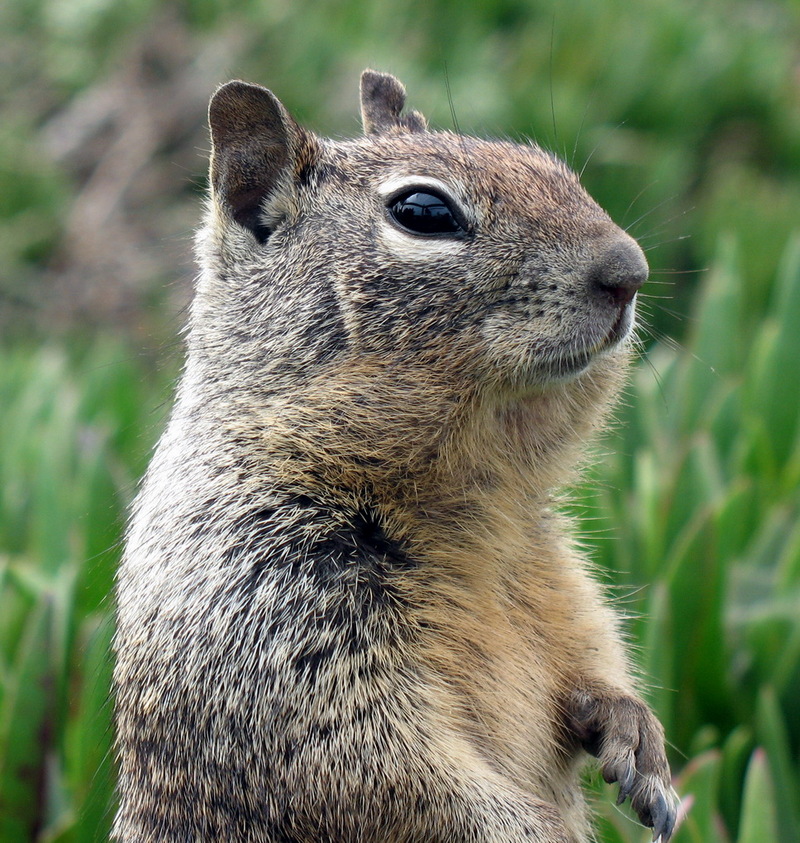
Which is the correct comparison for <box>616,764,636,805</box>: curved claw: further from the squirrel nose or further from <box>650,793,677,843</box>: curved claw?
the squirrel nose

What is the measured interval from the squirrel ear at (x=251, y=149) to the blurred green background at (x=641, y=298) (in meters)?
0.55

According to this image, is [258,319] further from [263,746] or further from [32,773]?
[32,773]

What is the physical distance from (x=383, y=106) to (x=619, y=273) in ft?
3.40

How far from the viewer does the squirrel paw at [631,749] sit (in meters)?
1.91

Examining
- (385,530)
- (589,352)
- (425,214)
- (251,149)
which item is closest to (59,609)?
(385,530)

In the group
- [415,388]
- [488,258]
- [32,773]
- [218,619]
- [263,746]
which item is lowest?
[32,773]

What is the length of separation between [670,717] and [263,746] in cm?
124

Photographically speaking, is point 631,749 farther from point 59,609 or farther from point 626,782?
point 59,609

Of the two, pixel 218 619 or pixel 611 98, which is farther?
pixel 611 98

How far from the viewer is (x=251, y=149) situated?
224 centimetres

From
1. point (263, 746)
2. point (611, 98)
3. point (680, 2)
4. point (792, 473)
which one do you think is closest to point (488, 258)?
point (263, 746)

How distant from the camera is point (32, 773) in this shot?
7.80 ft

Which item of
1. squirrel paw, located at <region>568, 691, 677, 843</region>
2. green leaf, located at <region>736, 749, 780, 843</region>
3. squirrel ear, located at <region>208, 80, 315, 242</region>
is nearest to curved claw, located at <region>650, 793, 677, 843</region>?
squirrel paw, located at <region>568, 691, 677, 843</region>

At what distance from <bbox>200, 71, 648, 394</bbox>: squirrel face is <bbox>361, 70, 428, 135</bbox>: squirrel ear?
1.02ft
